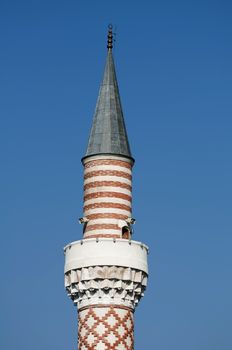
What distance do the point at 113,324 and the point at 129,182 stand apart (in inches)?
272

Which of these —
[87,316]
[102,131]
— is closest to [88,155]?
[102,131]

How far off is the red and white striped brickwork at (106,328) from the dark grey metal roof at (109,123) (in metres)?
7.47

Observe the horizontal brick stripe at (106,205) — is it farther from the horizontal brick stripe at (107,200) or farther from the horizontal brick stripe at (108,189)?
the horizontal brick stripe at (108,189)

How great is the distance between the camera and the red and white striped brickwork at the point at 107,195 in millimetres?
45219

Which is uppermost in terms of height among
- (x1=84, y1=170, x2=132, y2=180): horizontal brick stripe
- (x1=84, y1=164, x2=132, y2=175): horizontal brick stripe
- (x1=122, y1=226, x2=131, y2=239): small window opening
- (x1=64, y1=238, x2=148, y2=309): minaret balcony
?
(x1=84, y1=164, x2=132, y2=175): horizontal brick stripe

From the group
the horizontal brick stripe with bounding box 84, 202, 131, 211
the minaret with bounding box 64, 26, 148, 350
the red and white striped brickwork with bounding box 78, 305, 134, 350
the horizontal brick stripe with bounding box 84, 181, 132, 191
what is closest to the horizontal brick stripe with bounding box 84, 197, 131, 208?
the minaret with bounding box 64, 26, 148, 350

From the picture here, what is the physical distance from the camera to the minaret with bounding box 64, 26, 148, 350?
4375cm

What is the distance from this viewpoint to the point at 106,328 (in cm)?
4341

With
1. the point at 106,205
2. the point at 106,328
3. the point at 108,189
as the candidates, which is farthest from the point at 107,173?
the point at 106,328

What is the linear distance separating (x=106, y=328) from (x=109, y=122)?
33.4 ft

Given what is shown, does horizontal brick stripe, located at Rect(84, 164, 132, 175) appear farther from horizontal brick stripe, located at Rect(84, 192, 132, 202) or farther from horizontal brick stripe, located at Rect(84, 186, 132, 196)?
horizontal brick stripe, located at Rect(84, 192, 132, 202)

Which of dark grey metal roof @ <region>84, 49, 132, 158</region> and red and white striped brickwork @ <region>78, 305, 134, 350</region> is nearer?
→ red and white striped brickwork @ <region>78, 305, 134, 350</region>

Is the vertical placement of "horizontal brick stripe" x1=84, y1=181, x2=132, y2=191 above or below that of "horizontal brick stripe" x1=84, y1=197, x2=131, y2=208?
above

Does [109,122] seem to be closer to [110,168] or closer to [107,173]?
[110,168]
